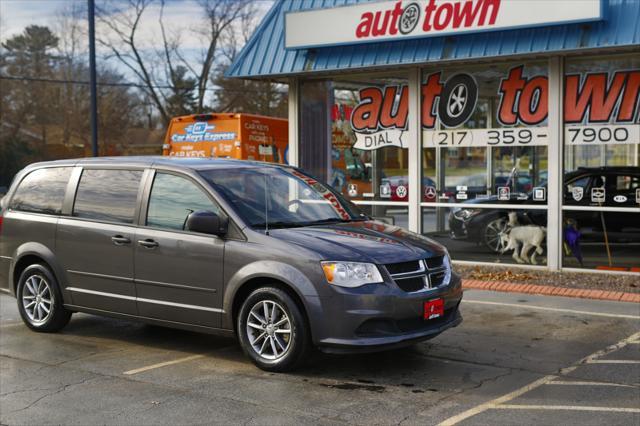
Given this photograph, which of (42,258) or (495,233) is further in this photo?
(495,233)

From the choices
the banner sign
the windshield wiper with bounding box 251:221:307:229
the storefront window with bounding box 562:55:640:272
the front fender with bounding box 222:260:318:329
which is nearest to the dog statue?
the storefront window with bounding box 562:55:640:272

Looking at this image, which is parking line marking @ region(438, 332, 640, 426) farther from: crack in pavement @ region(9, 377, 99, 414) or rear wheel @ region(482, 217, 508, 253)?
rear wheel @ region(482, 217, 508, 253)

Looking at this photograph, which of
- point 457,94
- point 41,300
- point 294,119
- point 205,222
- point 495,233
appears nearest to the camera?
point 205,222

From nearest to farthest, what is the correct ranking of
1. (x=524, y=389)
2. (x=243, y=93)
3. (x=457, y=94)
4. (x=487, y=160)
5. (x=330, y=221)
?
1. (x=524, y=389)
2. (x=330, y=221)
3. (x=487, y=160)
4. (x=457, y=94)
5. (x=243, y=93)

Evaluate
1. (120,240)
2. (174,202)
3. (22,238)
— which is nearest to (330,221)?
(174,202)

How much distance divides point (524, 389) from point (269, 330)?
202cm

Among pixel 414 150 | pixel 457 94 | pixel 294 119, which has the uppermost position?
pixel 457 94

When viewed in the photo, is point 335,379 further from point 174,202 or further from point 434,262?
point 174,202

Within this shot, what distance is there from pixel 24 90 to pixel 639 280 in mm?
45529

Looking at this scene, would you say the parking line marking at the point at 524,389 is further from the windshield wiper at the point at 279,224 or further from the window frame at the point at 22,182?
the window frame at the point at 22,182

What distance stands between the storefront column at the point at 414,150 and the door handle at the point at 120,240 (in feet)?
21.0

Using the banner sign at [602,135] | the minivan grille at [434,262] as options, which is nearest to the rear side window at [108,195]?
the minivan grille at [434,262]

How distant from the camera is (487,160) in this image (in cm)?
1234

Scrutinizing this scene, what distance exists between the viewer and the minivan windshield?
23.2 feet
